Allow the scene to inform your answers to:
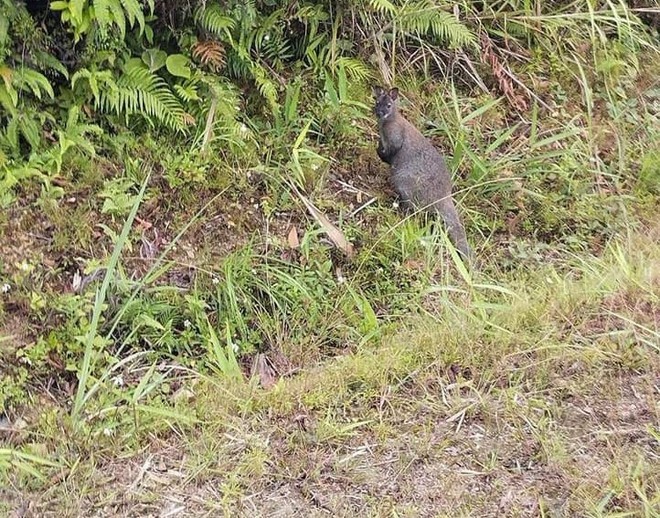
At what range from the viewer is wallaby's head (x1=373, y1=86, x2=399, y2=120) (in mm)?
5125

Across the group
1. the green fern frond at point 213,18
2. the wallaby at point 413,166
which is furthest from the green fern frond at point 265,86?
the wallaby at point 413,166

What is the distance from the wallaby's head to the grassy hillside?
233 millimetres

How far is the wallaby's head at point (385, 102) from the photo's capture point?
202 inches

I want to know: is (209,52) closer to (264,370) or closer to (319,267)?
(319,267)

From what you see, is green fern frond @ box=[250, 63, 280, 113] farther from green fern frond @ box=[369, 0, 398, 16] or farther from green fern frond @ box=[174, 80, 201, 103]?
green fern frond @ box=[369, 0, 398, 16]

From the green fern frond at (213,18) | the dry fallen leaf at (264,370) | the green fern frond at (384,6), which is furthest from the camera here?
the green fern frond at (384,6)

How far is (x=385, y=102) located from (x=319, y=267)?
1190 mm

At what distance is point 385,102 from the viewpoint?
513cm

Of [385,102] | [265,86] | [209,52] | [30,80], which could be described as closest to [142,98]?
[209,52]

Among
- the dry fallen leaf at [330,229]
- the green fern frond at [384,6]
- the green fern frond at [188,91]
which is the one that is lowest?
the dry fallen leaf at [330,229]

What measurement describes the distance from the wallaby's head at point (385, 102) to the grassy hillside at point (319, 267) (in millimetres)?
233

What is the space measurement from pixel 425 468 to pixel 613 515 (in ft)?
2.36

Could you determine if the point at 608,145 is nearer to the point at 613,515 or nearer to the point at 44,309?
the point at 613,515

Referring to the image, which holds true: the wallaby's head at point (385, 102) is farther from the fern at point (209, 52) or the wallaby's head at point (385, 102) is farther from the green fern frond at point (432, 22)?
the fern at point (209, 52)
